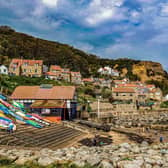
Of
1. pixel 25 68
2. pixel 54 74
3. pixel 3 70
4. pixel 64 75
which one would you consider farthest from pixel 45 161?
pixel 64 75

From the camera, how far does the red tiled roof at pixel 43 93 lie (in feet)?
133

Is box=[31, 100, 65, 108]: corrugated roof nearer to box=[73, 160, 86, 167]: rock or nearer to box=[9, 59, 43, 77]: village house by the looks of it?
box=[73, 160, 86, 167]: rock

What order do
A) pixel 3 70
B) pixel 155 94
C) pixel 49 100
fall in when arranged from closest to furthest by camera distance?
pixel 49 100, pixel 3 70, pixel 155 94

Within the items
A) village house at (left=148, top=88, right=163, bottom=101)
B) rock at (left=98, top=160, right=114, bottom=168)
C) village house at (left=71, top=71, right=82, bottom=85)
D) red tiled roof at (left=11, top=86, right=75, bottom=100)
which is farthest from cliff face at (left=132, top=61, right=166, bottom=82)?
rock at (left=98, top=160, right=114, bottom=168)

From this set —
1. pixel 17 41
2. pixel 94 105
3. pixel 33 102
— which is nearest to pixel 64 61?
pixel 17 41

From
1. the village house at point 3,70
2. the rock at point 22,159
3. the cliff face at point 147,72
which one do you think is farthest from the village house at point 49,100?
the cliff face at point 147,72

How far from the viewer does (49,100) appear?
40.1m

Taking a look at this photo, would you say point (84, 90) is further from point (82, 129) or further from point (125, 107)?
point (82, 129)

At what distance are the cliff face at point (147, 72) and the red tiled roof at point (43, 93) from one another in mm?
90133

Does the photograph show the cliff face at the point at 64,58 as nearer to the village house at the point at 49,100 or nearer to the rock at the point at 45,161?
the village house at the point at 49,100

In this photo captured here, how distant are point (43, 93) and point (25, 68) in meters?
35.7

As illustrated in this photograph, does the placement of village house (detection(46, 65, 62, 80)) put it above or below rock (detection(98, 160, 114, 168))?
above

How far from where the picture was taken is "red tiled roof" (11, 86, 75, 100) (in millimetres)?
40656

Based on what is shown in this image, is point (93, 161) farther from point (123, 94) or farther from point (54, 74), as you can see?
point (54, 74)
